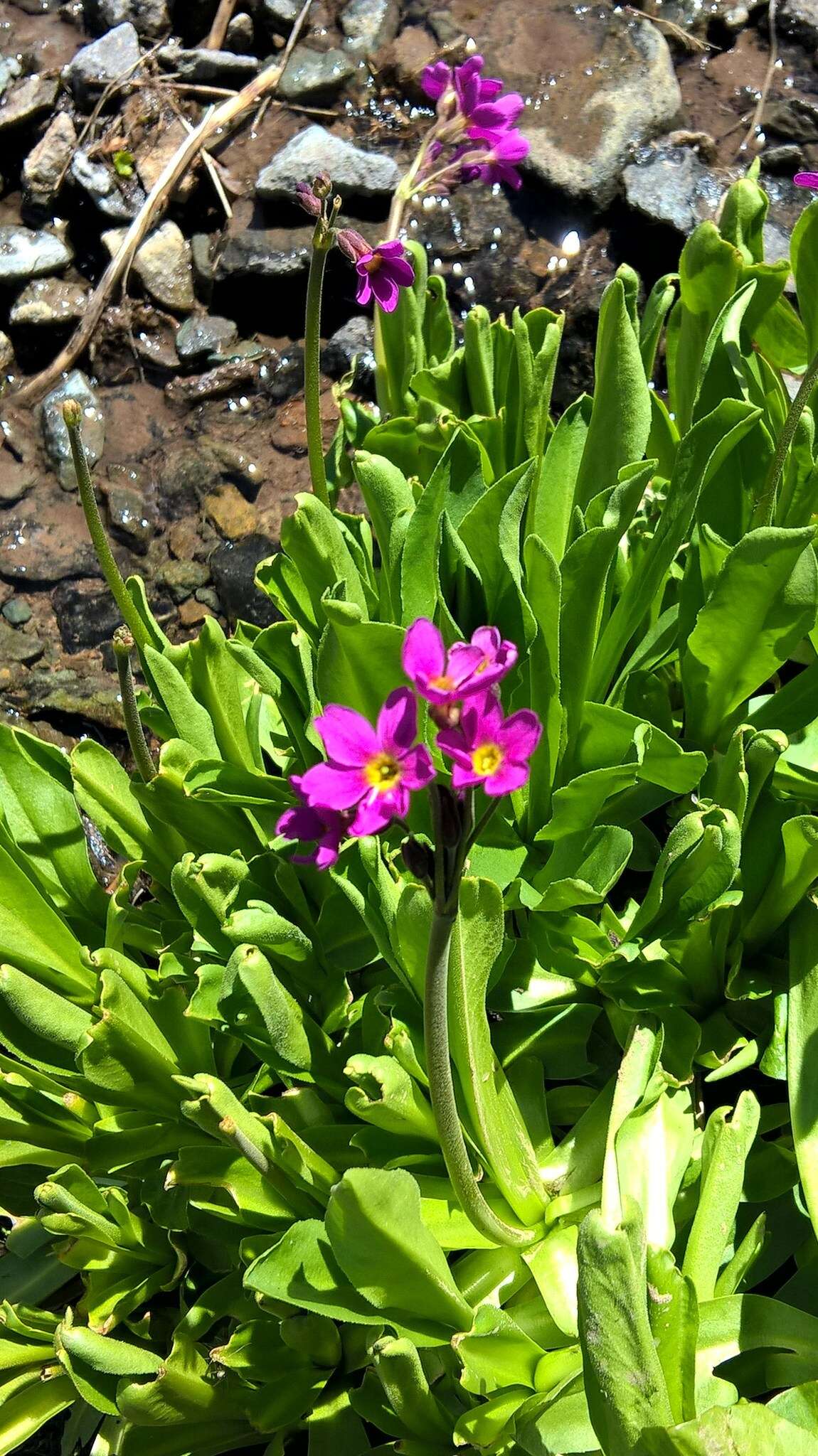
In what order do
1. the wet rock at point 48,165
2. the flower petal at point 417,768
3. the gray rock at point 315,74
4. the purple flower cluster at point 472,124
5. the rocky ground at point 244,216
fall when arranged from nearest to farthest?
1. the flower petal at point 417,768
2. the purple flower cluster at point 472,124
3. the rocky ground at point 244,216
4. the wet rock at point 48,165
5. the gray rock at point 315,74

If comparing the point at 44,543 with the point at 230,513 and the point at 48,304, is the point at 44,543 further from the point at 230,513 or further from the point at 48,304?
the point at 48,304

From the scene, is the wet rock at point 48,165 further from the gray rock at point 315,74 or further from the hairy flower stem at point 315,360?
the hairy flower stem at point 315,360

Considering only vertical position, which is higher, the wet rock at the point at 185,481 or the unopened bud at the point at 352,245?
the unopened bud at the point at 352,245

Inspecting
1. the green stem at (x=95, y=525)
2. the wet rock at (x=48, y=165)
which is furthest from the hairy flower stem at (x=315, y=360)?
the wet rock at (x=48, y=165)

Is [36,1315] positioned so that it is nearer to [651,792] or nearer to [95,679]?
[651,792]

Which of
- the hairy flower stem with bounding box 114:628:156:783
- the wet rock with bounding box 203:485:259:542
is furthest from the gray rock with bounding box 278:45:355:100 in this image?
the hairy flower stem with bounding box 114:628:156:783

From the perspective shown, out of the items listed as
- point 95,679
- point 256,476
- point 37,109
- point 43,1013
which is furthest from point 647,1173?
point 37,109

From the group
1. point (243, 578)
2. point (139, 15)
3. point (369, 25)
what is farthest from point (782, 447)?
point (139, 15)
